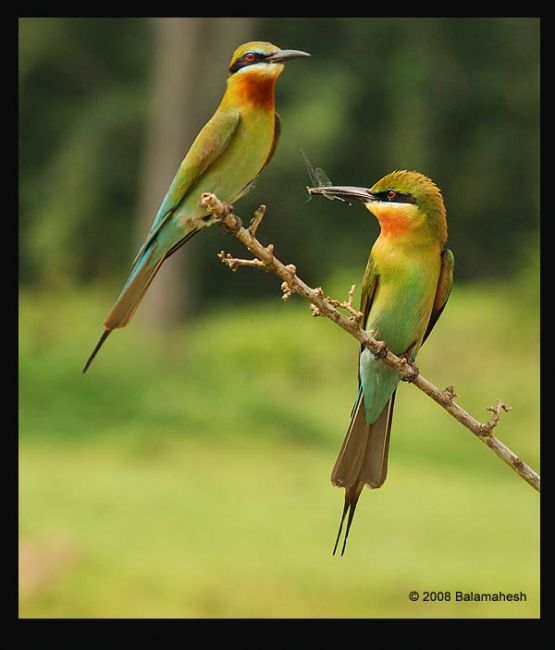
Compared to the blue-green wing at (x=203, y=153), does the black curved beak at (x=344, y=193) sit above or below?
below

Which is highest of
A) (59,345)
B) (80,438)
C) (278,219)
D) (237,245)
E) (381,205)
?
(278,219)

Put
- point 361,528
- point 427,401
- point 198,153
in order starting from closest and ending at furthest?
1. point 198,153
2. point 361,528
3. point 427,401

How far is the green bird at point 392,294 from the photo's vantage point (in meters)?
1.95

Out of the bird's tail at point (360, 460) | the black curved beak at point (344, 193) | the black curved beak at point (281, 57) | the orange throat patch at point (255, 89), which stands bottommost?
the bird's tail at point (360, 460)

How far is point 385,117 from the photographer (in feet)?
29.0

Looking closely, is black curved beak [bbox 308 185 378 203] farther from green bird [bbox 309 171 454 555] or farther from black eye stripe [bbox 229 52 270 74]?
black eye stripe [bbox 229 52 270 74]

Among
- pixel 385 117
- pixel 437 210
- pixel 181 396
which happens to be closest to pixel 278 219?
pixel 385 117

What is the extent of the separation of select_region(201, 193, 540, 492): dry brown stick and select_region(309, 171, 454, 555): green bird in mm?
180

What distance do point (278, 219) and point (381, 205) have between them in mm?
6369

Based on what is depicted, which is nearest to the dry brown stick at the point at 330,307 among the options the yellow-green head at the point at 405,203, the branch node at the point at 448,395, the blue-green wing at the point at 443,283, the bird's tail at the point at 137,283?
the branch node at the point at 448,395

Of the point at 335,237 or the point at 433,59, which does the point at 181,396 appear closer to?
the point at 335,237

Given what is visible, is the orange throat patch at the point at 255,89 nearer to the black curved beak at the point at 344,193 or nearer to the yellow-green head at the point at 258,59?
the yellow-green head at the point at 258,59

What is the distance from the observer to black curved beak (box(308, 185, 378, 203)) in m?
1.72

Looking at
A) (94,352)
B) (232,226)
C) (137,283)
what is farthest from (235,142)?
(94,352)
